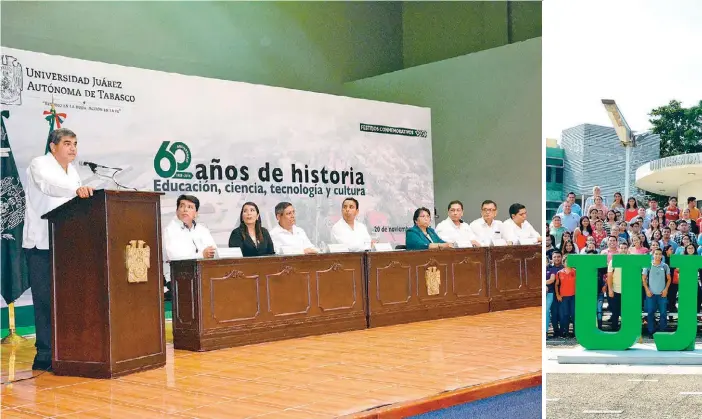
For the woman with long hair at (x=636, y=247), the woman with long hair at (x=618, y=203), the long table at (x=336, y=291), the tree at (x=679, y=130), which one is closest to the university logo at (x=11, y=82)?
the long table at (x=336, y=291)

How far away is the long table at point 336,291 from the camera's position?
221 inches

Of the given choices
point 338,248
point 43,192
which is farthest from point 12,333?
point 338,248

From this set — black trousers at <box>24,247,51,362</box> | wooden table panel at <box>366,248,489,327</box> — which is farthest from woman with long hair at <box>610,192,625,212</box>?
black trousers at <box>24,247,51,362</box>

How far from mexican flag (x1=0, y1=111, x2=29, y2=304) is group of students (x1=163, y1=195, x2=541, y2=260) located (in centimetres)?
125

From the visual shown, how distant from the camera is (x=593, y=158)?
36.8 ft

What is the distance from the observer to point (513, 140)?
10484mm

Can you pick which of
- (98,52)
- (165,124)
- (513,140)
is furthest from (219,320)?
(513,140)

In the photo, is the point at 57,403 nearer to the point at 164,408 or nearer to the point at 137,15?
the point at 164,408

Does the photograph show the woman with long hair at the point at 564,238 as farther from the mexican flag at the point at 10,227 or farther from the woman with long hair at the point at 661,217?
the mexican flag at the point at 10,227

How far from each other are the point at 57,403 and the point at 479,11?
9.69 metres

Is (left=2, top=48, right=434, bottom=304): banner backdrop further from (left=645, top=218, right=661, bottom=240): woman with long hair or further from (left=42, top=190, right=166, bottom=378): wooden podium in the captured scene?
(left=645, top=218, right=661, bottom=240): woman with long hair

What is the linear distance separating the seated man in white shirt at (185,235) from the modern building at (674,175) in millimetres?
7328

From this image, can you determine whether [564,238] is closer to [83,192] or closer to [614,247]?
[614,247]

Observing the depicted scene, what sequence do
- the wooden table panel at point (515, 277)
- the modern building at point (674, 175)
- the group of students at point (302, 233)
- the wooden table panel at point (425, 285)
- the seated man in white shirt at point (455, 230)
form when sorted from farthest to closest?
the modern building at point (674, 175) < the seated man in white shirt at point (455, 230) < the wooden table panel at point (515, 277) < the wooden table panel at point (425, 285) < the group of students at point (302, 233)
